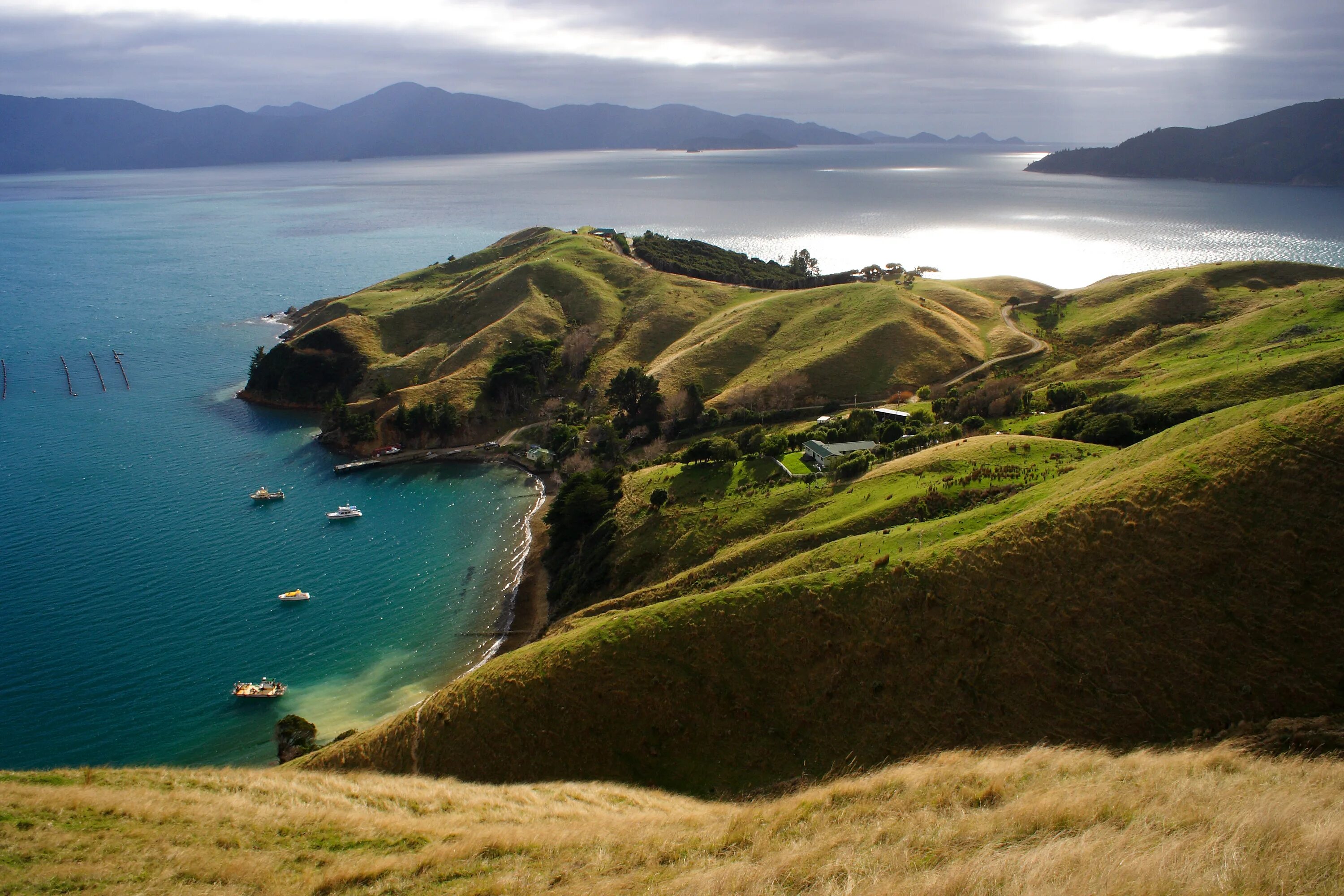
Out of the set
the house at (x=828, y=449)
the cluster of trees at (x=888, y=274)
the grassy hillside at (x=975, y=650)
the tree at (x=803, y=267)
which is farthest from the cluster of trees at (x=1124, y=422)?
the tree at (x=803, y=267)

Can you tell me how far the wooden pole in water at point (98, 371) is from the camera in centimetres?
9775

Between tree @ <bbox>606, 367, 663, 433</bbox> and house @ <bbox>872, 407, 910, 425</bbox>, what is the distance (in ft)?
71.0

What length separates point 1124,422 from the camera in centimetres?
4344

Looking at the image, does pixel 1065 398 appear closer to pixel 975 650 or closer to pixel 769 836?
pixel 975 650

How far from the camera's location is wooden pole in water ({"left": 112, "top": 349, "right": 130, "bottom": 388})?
100 metres

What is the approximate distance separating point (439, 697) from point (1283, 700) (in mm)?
30639

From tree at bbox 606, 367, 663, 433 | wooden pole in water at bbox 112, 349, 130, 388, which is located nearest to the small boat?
tree at bbox 606, 367, 663, 433

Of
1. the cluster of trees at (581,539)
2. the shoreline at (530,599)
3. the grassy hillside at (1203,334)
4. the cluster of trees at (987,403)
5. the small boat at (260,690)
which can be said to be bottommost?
the small boat at (260,690)

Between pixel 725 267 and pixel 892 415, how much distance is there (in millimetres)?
70802

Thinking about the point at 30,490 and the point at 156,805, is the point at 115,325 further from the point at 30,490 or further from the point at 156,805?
the point at 156,805

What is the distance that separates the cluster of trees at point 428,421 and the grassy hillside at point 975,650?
5231 centimetres

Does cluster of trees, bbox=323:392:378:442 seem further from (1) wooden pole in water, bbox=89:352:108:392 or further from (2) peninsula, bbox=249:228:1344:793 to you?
(1) wooden pole in water, bbox=89:352:108:392

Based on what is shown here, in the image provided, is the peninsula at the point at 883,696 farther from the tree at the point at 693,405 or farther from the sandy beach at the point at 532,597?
the tree at the point at 693,405

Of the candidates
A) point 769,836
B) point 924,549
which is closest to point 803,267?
point 924,549
